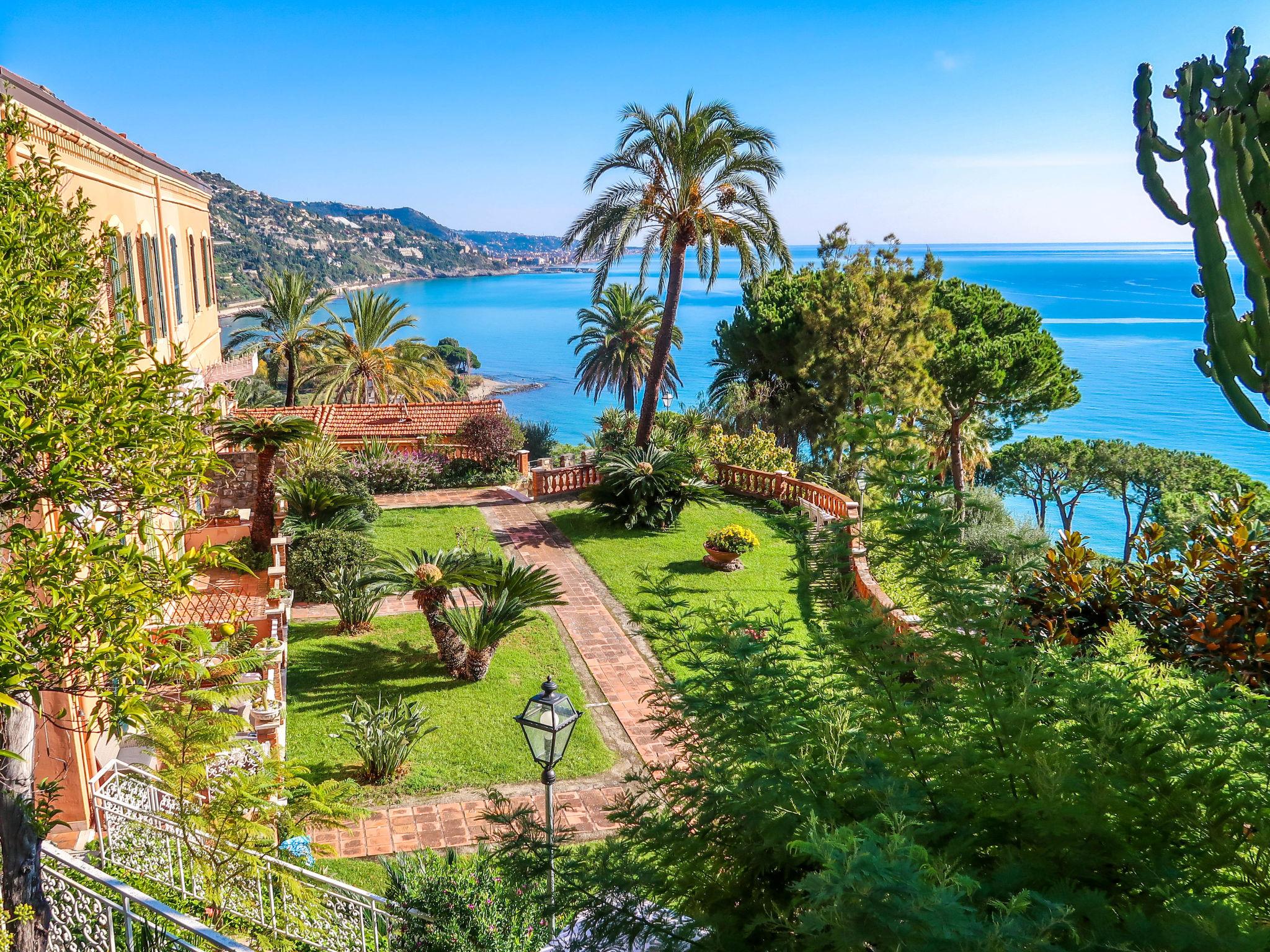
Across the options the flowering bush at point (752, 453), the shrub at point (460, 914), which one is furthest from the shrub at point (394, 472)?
the shrub at point (460, 914)

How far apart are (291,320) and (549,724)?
93.8 ft

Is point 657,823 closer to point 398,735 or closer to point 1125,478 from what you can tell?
point 398,735

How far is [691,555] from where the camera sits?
1662 cm

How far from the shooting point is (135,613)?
4.30 m

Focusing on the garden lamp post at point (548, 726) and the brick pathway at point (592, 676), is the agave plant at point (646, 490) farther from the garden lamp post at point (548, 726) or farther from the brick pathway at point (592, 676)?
the garden lamp post at point (548, 726)

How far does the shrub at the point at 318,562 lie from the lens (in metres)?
14.1

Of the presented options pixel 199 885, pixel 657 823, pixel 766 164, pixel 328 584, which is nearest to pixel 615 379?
pixel 766 164

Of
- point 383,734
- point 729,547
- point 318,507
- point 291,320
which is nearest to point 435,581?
point 383,734

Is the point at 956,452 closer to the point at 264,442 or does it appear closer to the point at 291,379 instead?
the point at 291,379

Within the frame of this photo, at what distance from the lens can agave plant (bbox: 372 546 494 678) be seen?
11344 millimetres

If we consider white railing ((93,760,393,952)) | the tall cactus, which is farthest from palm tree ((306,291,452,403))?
the tall cactus

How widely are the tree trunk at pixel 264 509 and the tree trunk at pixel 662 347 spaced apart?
823 cm

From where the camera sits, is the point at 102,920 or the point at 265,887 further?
the point at 265,887

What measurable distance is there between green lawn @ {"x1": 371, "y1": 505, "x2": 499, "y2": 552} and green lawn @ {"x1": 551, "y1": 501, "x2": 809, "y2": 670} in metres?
1.74
